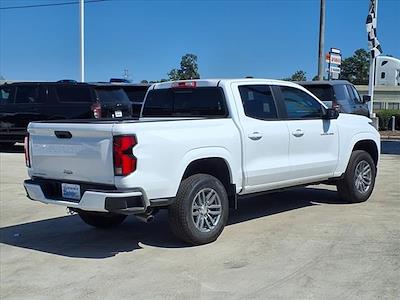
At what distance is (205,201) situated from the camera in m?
6.52

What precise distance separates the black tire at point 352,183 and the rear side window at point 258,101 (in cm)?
181

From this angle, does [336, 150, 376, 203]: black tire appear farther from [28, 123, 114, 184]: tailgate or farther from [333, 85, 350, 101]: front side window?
[333, 85, 350, 101]: front side window

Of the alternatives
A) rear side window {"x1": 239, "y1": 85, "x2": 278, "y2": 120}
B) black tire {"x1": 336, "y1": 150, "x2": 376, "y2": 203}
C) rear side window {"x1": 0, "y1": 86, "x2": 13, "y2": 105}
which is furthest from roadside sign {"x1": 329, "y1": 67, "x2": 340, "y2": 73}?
rear side window {"x1": 239, "y1": 85, "x2": 278, "y2": 120}

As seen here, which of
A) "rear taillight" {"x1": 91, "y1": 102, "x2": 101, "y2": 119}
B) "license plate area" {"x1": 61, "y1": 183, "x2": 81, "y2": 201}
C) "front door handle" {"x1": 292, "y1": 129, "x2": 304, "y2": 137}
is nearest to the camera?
"license plate area" {"x1": 61, "y1": 183, "x2": 81, "y2": 201}

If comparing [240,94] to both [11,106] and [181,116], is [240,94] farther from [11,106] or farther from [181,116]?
[11,106]

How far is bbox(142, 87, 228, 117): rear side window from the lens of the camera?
23.6 feet

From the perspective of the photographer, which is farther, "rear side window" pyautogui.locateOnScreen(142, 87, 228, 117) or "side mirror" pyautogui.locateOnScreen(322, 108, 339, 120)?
"side mirror" pyautogui.locateOnScreen(322, 108, 339, 120)

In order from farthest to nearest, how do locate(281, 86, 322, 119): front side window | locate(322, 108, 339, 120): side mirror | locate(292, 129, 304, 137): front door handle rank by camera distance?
1. locate(322, 108, 339, 120): side mirror
2. locate(281, 86, 322, 119): front side window
3. locate(292, 129, 304, 137): front door handle

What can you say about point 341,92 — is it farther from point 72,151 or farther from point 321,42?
point 72,151

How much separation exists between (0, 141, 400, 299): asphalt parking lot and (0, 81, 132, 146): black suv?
25.2 feet

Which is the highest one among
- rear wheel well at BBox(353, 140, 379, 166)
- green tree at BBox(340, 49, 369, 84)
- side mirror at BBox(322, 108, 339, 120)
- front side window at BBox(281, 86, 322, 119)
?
green tree at BBox(340, 49, 369, 84)

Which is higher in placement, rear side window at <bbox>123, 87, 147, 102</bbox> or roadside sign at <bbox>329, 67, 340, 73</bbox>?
roadside sign at <bbox>329, 67, 340, 73</bbox>

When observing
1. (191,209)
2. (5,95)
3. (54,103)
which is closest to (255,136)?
(191,209)

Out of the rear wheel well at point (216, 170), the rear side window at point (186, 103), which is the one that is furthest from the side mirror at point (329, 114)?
the rear wheel well at point (216, 170)
